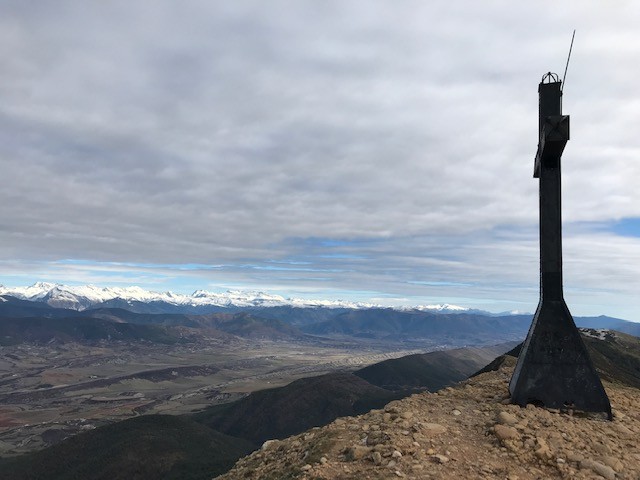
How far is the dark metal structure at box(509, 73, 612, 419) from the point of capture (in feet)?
61.0

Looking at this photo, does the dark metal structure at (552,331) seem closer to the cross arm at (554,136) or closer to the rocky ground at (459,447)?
the cross arm at (554,136)

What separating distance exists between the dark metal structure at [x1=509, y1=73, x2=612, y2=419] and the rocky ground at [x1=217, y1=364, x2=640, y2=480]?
2.78ft

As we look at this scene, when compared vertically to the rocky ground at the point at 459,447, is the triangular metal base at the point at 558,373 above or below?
above

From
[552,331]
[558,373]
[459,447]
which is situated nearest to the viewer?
[459,447]

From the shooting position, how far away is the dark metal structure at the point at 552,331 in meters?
18.6

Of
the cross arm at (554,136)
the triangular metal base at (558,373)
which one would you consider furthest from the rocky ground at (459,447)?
the cross arm at (554,136)

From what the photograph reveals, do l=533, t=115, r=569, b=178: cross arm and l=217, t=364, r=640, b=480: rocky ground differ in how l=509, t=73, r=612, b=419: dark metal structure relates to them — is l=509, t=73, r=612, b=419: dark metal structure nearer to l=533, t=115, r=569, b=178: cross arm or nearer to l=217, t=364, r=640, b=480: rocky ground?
l=533, t=115, r=569, b=178: cross arm

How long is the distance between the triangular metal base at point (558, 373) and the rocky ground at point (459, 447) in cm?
69

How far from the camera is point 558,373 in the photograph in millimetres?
18859

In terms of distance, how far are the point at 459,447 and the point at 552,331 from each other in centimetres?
809

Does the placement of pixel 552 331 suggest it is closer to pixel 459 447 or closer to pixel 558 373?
pixel 558 373

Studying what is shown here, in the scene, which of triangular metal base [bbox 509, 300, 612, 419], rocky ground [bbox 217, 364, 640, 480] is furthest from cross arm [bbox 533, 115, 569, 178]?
rocky ground [bbox 217, 364, 640, 480]

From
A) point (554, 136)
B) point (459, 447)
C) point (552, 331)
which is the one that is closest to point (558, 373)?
point (552, 331)

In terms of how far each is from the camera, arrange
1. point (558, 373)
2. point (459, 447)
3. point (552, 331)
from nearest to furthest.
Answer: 1. point (459, 447)
2. point (558, 373)
3. point (552, 331)
